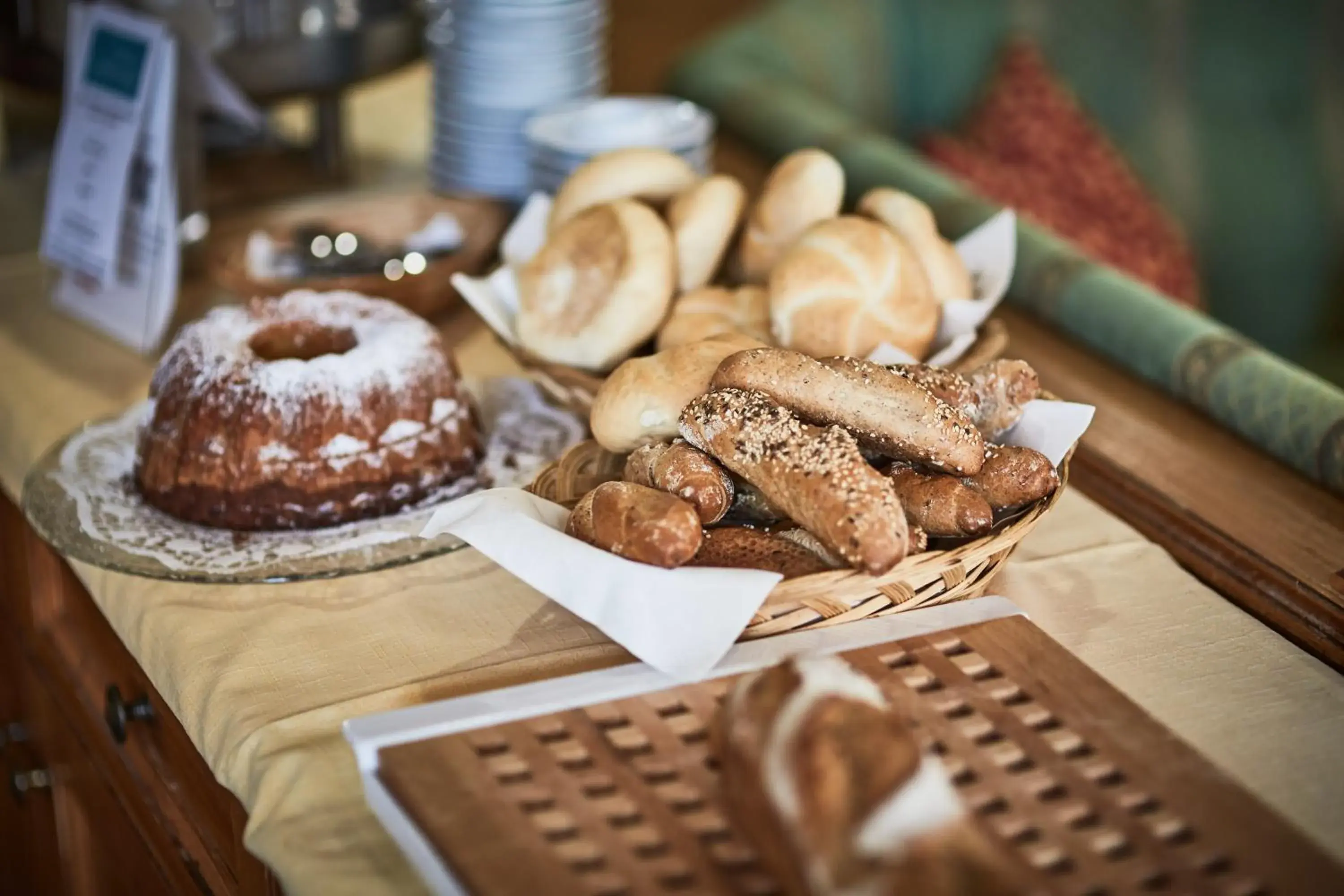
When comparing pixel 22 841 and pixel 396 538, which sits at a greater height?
pixel 396 538

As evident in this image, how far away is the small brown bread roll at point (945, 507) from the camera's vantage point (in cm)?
76

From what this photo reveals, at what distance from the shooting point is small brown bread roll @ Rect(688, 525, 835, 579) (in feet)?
2.50

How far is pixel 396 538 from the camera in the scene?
919 millimetres

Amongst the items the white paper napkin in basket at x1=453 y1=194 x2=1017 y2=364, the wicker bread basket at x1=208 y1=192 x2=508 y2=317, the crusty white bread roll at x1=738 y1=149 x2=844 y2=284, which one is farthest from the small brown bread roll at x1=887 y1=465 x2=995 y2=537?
the wicker bread basket at x1=208 y1=192 x2=508 y2=317

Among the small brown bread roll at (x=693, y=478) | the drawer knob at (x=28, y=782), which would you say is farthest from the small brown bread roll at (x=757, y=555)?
the drawer knob at (x=28, y=782)

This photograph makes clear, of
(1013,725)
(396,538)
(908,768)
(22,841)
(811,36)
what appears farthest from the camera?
(811,36)

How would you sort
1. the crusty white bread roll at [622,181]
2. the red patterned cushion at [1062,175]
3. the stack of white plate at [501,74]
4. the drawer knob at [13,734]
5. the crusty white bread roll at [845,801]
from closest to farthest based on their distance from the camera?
the crusty white bread roll at [845,801]
the crusty white bread roll at [622,181]
the drawer knob at [13,734]
the stack of white plate at [501,74]
the red patterned cushion at [1062,175]

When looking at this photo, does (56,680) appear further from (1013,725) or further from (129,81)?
(1013,725)

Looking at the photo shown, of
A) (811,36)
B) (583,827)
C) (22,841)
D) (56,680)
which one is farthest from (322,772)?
(811,36)

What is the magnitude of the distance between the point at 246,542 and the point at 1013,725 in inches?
21.2

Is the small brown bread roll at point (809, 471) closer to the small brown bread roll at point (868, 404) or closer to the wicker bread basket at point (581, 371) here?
the small brown bread roll at point (868, 404)

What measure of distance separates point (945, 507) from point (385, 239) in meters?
0.82

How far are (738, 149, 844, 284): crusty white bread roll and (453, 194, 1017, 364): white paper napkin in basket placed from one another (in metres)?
0.13

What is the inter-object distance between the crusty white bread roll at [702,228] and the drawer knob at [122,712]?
1.70 ft
